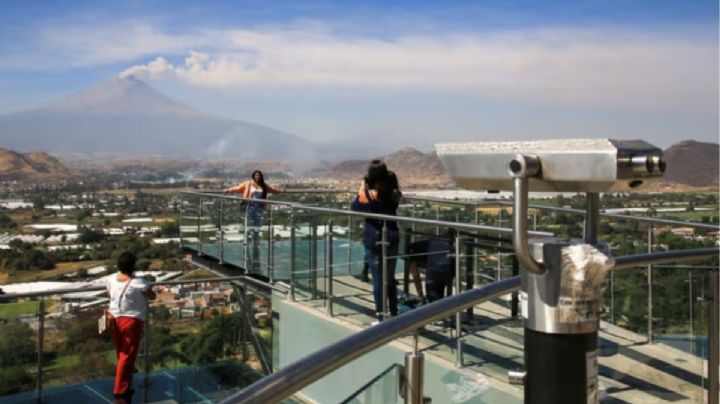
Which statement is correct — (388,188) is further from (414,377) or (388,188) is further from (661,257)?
(414,377)

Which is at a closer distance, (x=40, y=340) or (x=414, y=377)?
(x=414, y=377)

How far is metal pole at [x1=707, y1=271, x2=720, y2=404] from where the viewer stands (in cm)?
337

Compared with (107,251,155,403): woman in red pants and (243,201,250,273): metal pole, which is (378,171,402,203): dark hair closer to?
(107,251,155,403): woman in red pants

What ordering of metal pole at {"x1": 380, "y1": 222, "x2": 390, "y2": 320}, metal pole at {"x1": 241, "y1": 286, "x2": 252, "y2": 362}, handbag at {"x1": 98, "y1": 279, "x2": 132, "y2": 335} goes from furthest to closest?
metal pole at {"x1": 241, "y1": 286, "x2": 252, "y2": 362} < metal pole at {"x1": 380, "y1": 222, "x2": 390, "y2": 320} < handbag at {"x1": 98, "y1": 279, "x2": 132, "y2": 335}

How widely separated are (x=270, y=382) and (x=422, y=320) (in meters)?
0.58

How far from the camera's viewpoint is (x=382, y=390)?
2.02 metres

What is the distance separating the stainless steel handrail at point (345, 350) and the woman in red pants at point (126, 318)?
509cm

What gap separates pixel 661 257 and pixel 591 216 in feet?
6.29

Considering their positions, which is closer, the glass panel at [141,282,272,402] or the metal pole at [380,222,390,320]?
the glass panel at [141,282,272,402]

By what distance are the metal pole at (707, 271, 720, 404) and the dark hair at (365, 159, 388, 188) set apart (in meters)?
4.50

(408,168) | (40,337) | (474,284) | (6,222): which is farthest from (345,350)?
(6,222)

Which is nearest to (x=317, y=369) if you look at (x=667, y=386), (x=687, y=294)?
(x=667, y=386)

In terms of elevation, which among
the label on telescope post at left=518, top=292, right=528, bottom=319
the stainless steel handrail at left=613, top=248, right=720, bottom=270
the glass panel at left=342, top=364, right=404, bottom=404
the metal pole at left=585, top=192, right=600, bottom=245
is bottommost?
the glass panel at left=342, top=364, right=404, bottom=404

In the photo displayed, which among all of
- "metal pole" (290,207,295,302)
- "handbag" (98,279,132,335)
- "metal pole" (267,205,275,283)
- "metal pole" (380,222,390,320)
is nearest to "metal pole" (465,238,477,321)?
"metal pole" (380,222,390,320)
